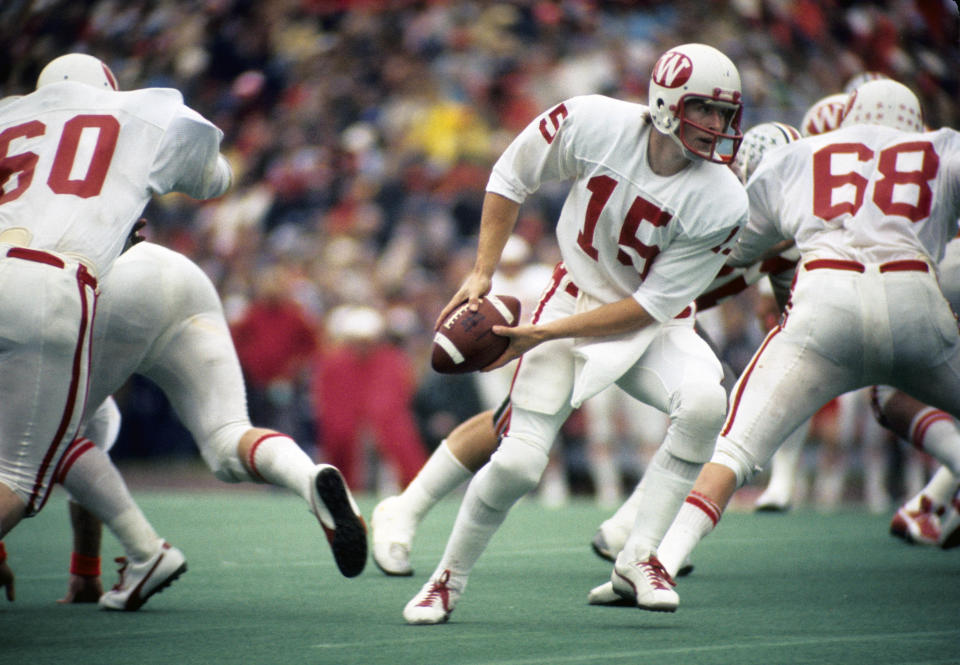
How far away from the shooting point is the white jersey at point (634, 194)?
12.9 feet

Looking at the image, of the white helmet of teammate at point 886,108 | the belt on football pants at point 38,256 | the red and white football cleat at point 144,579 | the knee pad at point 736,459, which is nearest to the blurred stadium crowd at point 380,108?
the white helmet of teammate at point 886,108

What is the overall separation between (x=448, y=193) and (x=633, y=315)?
27.2ft

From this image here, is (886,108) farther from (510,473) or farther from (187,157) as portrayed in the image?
(187,157)

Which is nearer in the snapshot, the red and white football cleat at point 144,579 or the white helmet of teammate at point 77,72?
the white helmet of teammate at point 77,72

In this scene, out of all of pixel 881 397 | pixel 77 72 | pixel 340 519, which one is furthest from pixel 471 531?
pixel 881 397

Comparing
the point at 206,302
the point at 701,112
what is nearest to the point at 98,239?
the point at 206,302

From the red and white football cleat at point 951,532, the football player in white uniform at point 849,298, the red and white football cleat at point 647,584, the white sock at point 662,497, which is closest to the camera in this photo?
the red and white football cleat at point 647,584

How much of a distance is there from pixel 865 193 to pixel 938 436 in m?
1.64

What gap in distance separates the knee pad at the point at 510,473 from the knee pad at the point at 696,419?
1.40ft

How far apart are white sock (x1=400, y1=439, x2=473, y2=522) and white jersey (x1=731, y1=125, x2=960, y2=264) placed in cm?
155

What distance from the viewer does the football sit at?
378cm

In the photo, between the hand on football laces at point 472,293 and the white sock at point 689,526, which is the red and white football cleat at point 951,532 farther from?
the hand on football laces at point 472,293

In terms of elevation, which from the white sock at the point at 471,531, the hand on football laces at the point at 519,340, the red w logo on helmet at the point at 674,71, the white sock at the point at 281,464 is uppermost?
the red w logo on helmet at the point at 674,71

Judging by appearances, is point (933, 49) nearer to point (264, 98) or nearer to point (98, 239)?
point (264, 98)
